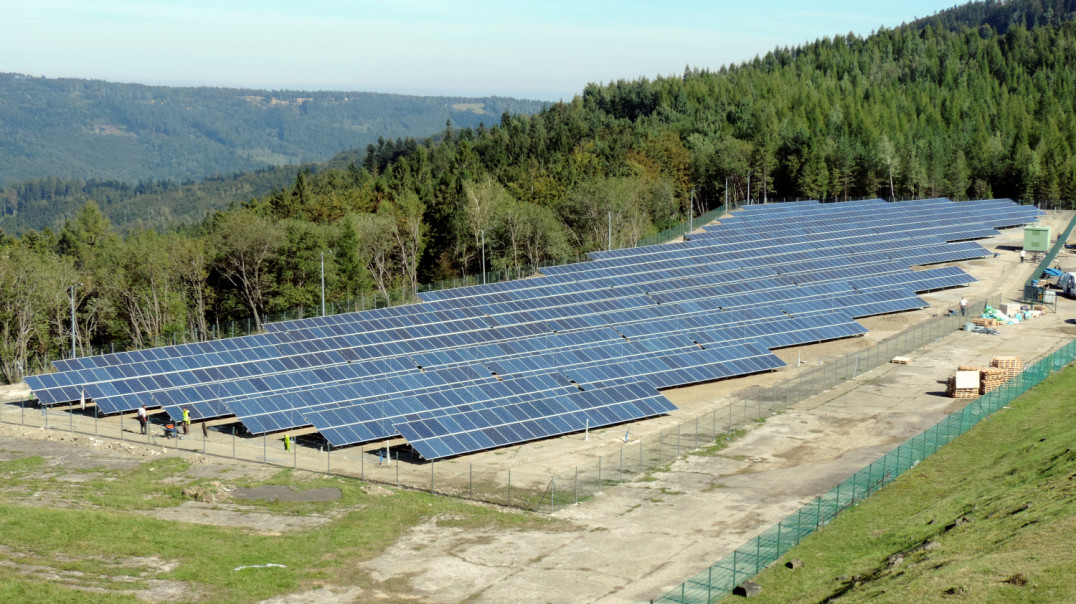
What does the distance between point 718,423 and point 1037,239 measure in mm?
70249

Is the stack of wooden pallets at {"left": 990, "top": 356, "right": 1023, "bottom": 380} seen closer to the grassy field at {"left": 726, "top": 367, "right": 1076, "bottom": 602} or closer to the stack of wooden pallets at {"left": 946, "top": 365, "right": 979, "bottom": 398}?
the stack of wooden pallets at {"left": 946, "top": 365, "right": 979, "bottom": 398}

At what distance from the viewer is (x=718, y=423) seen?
65062 mm

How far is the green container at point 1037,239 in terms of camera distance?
4606 inches

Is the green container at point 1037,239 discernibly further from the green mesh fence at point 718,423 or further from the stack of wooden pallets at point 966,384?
the stack of wooden pallets at point 966,384

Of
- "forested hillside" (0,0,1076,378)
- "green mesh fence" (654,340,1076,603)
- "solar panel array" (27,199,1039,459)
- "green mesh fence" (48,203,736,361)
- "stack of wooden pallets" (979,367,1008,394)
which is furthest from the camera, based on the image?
"forested hillside" (0,0,1076,378)

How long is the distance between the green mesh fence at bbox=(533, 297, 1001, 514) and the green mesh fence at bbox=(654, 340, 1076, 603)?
387 inches

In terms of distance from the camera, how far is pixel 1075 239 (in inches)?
5002

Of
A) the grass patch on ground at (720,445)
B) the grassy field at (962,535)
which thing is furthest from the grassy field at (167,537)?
the grassy field at (962,535)

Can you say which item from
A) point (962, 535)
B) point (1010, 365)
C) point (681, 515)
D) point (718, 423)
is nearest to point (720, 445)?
point (718, 423)

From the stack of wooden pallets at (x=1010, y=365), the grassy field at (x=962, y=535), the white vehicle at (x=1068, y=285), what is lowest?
the grassy field at (x=962, y=535)

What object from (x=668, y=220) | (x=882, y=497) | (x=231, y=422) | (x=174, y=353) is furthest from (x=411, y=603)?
(x=668, y=220)

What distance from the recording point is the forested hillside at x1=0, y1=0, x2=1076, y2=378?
108 m

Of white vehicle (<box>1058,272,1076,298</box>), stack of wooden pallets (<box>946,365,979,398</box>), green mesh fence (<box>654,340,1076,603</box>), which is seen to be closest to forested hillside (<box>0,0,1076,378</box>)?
white vehicle (<box>1058,272,1076,298</box>)

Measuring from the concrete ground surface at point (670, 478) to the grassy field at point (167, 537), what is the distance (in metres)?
1.81
